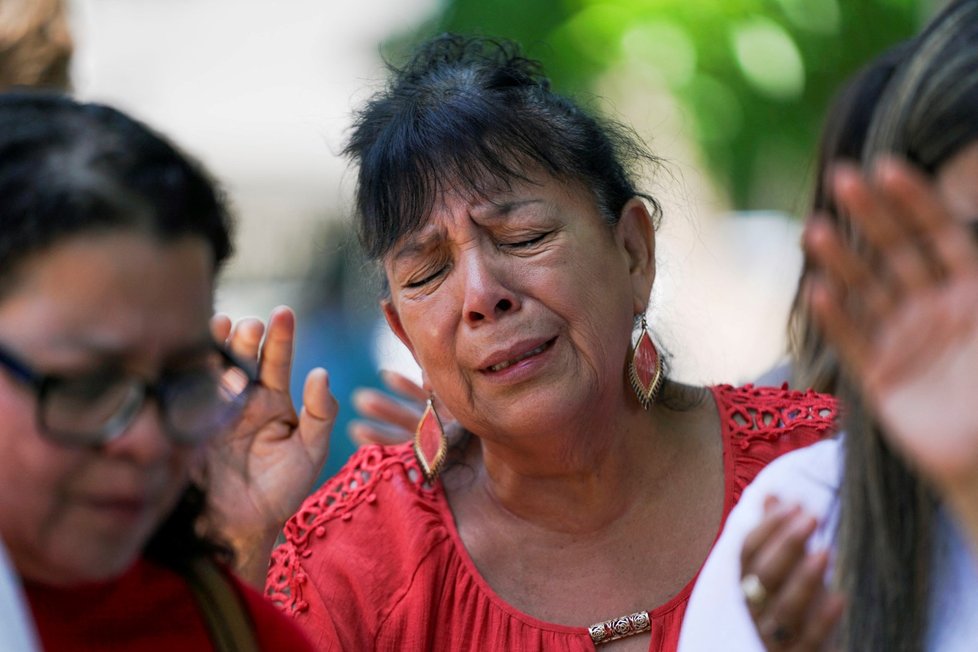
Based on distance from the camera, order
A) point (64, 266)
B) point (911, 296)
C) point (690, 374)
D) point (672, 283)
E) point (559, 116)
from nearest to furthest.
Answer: point (911, 296) < point (64, 266) < point (559, 116) < point (672, 283) < point (690, 374)

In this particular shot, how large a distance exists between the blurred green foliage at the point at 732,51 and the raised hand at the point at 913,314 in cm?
467

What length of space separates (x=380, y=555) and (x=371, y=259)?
2.26ft

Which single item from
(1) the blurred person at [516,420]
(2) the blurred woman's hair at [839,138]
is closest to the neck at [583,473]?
(1) the blurred person at [516,420]

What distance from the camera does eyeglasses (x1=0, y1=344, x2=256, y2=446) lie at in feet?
4.85

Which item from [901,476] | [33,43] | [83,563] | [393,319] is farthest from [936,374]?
[33,43]

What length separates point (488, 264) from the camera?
2594 mm

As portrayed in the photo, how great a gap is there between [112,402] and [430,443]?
55.9 inches

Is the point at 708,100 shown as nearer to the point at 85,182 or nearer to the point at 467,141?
the point at 467,141

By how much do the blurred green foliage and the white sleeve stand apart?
14.4 feet

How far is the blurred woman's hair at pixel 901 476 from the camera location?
156cm

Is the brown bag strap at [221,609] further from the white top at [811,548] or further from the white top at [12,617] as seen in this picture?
the white top at [811,548]

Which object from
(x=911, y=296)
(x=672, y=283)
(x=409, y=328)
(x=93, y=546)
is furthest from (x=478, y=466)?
(x=911, y=296)

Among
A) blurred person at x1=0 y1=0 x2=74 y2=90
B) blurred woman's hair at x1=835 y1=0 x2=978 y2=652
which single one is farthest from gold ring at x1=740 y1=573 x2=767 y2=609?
blurred person at x1=0 y1=0 x2=74 y2=90

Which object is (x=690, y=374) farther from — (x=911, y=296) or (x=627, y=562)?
(x=911, y=296)
